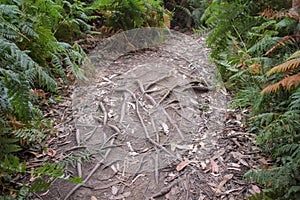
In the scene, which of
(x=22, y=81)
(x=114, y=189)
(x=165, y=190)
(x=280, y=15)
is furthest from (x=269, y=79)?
(x=22, y=81)

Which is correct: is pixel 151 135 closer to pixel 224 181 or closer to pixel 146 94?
pixel 146 94

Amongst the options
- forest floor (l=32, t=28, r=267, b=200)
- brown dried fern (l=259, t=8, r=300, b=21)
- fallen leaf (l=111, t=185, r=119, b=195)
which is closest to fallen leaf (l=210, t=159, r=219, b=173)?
forest floor (l=32, t=28, r=267, b=200)

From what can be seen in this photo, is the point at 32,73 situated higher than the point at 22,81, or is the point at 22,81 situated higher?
the point at 22,81

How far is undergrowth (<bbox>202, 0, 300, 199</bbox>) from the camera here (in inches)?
72.9

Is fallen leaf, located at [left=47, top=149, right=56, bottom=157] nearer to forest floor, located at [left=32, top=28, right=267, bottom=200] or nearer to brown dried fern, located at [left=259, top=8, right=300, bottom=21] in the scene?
forest floor, located at [left=32, top=28, right=267, bottom=200]

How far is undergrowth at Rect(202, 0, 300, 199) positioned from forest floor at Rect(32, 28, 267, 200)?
0.17m

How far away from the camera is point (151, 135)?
2705 millimetres

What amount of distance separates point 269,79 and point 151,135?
3.73 feet

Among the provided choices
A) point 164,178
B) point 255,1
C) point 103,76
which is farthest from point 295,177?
point 103,76

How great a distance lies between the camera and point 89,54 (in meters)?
4.03

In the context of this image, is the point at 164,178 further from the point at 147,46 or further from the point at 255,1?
the point at 147,46

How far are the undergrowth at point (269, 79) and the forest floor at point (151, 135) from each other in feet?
0.56

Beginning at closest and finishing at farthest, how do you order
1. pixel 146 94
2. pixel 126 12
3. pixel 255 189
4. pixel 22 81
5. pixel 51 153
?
pixel 22 81
pixel 255 189
pixel 51 153
pixel 146 94
pixel 126 12

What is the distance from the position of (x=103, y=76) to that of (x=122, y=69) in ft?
0.97
